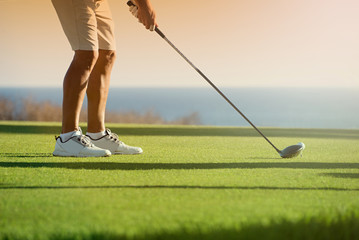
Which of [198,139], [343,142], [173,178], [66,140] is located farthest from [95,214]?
[343,142]

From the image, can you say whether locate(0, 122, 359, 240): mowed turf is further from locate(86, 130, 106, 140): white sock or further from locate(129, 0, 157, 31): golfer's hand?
locate(129, 0, 157, 31): golfer's hand

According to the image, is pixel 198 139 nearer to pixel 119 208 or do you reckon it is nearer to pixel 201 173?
pixel 201 173

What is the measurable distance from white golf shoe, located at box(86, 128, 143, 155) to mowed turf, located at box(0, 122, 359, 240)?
186mm

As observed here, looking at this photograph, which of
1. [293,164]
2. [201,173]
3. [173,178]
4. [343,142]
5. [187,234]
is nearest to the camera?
[187,234]

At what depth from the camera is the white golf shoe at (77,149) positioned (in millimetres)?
3690

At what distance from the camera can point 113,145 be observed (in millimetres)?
4043

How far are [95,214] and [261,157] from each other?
7.22 feet

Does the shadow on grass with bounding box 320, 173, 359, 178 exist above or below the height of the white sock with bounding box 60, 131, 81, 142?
above

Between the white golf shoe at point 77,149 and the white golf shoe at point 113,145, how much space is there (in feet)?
0.84

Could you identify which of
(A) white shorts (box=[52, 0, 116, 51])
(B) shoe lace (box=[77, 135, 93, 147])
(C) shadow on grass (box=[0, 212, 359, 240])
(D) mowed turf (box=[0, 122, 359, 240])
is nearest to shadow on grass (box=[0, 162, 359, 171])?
(D) mowed turf (box=[0, 122, 359, 240])

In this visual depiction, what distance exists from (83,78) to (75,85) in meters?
0.08

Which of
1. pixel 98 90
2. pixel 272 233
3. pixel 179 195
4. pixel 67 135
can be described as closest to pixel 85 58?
pixel 98 90

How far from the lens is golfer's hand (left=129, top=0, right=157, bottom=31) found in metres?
3.94

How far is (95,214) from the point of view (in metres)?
1.91
